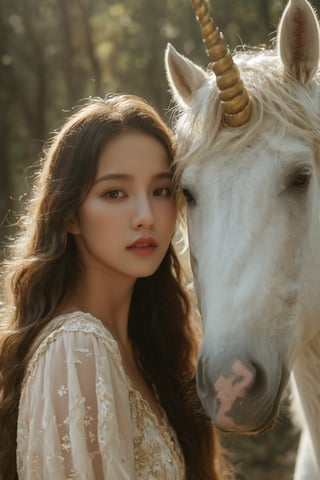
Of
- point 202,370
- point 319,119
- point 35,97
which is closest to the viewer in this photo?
point 202,370

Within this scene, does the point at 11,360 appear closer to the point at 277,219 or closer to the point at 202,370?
the point at 202,370

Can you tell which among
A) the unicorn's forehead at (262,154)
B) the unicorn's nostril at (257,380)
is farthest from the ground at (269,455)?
the unicorn's nostril at (257,380)

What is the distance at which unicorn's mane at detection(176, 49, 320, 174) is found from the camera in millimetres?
2250

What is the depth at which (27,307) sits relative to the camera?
8.37 feet

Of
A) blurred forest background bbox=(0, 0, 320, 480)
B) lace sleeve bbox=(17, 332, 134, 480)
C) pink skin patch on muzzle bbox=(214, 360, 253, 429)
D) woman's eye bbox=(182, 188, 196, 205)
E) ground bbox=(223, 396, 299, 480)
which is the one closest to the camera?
pink skin patch on muzzle bbox=(214, 360, 253, 429)

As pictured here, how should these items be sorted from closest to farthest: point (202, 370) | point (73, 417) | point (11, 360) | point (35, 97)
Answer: point (202, 370) → point (73, 417) → point (11, 360) → point (35, 97)

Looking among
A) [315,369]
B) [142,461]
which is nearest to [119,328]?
[142,461]

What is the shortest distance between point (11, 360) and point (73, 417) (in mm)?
460

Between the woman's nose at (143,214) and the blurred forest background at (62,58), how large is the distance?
5.63 metres

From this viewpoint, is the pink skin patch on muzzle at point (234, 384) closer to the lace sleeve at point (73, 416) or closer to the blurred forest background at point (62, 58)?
the lace sleeve at point (73, 416)

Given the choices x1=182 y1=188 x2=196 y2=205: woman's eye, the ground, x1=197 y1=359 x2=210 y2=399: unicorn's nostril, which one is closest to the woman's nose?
x1=182 y1=188 x2=196 y2=205: woman's eye

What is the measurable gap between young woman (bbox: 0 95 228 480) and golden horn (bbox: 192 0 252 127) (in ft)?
1.22

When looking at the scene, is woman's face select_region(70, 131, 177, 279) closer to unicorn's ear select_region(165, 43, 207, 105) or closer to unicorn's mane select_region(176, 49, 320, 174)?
unicorn's mane select_region(176, 49, 320, 174)

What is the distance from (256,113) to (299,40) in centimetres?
30
